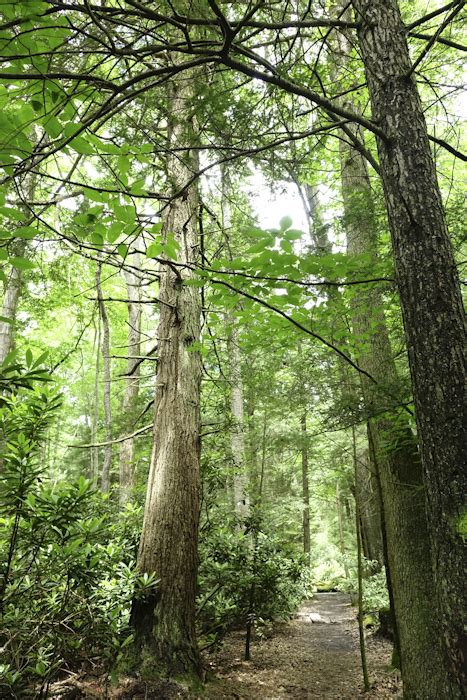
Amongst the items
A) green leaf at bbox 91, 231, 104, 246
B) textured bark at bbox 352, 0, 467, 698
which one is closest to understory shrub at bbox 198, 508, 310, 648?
textured bark at bbox 352, 0, 467, 698

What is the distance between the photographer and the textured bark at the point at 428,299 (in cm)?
167

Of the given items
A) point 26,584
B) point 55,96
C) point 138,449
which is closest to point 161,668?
point 26,584

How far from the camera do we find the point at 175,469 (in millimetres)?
3668

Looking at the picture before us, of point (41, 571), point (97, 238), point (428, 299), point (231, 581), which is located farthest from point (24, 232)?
point (231, 581)

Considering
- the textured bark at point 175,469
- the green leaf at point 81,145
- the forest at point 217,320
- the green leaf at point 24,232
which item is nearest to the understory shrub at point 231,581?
the forest at point 217,320

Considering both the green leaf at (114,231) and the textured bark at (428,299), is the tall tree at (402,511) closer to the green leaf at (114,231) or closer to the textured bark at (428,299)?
the textured bark at (428,299)

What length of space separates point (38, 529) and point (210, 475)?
3.12 metres

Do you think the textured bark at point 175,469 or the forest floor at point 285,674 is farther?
the textured bark at point 175,469

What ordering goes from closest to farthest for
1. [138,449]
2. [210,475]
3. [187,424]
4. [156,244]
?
[156,244] → [187,424] → [210,475] → [138,449]

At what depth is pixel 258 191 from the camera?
4.02 meters

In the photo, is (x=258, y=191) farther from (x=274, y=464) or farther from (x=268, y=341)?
(x=274, y=464)

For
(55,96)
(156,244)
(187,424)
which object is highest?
(55,96)

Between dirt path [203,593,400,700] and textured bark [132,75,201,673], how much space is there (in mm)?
586

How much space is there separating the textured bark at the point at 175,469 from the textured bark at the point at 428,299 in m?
1.22
